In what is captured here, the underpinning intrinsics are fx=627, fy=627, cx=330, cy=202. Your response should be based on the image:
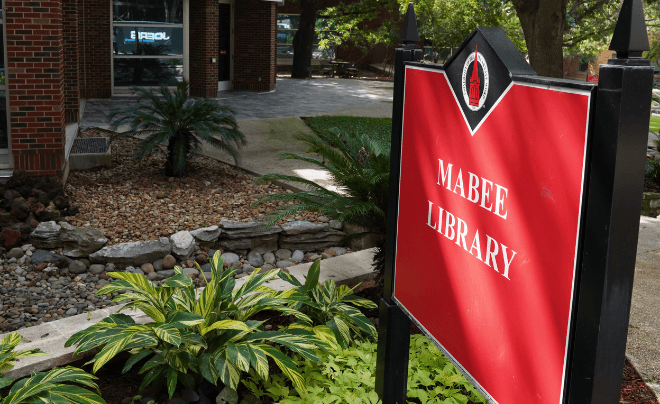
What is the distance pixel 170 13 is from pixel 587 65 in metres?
40.3

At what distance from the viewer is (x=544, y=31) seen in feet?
32.0

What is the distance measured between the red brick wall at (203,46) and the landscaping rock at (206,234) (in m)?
11.9

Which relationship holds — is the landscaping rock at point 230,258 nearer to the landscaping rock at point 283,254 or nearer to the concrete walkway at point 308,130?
the landscaping rock at point 283,254

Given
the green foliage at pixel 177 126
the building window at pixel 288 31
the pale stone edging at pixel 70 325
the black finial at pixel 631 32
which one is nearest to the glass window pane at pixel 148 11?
the green foliage at pixel 177 126

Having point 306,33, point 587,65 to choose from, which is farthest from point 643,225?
point 587,65

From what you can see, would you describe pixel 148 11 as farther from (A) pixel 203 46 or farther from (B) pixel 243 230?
(B) pixel 243 230

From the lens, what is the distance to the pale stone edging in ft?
10.4

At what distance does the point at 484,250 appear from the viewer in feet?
6.46

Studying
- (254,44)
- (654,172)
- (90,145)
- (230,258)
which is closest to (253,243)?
(230,258)

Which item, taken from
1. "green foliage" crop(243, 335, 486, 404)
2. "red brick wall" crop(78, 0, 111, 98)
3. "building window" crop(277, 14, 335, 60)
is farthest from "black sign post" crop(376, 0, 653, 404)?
"building window" crop(277, 14, 335, 60)

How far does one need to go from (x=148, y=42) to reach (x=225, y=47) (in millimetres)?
3814

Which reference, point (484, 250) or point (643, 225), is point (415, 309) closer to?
point (484, 250)

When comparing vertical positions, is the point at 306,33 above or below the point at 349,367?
above

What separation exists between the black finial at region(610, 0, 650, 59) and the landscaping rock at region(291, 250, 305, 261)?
4454mm
